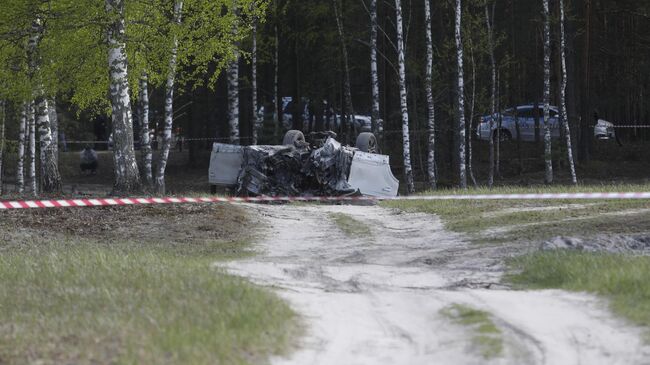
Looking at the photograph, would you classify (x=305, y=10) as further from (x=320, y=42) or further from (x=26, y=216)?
(x=26, y=216)

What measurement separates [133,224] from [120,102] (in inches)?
171

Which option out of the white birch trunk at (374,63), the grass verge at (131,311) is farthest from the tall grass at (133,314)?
the white birch trunk at (374,63)

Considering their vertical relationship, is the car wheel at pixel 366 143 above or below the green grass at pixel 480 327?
above

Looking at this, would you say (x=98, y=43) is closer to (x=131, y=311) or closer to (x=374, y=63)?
(x=374, y=63)

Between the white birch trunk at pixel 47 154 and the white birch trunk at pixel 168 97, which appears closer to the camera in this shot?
the white birch trunk at pixel 168 97

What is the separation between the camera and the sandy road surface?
8.34 metres

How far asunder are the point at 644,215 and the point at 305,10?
2718 centimetres

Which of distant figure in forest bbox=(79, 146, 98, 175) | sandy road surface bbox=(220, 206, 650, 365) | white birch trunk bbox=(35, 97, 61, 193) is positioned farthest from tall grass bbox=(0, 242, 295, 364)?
distant figure in forest bbox=(79, 146, 98, 175)

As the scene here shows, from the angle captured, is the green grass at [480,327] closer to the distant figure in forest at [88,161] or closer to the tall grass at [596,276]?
the tall grass at [596,276]

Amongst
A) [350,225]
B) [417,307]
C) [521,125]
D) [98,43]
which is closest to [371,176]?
[350,225]

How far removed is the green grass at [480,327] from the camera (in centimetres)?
834

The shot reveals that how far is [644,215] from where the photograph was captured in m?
17.2

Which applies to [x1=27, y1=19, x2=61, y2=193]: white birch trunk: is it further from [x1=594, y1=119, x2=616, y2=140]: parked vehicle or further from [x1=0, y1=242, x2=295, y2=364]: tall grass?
[x1=594, y1=119, x2=616, y2=140]: parked vehicle

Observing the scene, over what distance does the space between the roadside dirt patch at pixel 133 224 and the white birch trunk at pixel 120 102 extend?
247cm
